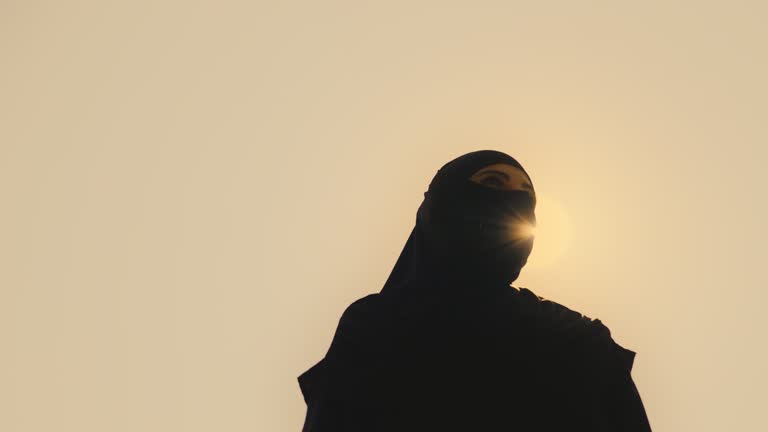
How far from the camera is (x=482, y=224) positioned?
240 centimetres

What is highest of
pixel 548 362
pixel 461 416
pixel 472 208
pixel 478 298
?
pixel 472 208

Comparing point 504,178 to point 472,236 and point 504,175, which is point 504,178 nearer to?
point 504,175

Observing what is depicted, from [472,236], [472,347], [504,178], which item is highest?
[504,178]

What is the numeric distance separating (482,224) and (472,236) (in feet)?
0.20

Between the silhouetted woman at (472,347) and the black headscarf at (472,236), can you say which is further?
the black headscarf at (472,236)

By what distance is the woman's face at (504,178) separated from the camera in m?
2.45

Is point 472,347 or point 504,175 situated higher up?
point 504,175

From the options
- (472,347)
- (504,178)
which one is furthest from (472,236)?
(472,347)

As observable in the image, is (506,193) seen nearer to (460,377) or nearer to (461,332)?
(461,332)

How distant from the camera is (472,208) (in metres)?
2.43

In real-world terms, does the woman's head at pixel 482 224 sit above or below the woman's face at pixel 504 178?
below

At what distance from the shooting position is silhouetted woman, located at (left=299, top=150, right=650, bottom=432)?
6.71 feet

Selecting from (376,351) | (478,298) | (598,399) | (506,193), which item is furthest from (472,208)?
(598,399)

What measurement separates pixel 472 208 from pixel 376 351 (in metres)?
0.66
